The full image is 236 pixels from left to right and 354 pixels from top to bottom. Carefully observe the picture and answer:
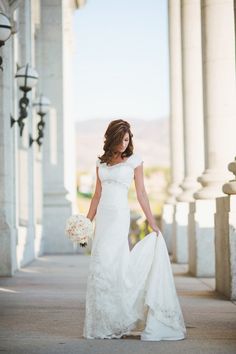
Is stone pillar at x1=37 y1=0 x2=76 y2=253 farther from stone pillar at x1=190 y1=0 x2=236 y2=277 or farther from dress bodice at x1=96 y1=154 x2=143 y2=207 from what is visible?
dress bodice at x1=96 y1=154 x2=143 y2=207

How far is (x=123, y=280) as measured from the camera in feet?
33.1

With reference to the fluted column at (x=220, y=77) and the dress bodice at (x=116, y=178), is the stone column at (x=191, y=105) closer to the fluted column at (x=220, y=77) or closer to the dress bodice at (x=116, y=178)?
the fluted column at (x=220, y=77)

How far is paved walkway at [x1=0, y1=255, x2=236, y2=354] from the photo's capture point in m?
9.27

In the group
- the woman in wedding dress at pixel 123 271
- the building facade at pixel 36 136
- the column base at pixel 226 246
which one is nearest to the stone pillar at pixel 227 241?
the column base at pixel 226 246

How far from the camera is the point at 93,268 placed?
10180mm

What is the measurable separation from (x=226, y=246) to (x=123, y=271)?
4825mm

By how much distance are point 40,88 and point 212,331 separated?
24602mm

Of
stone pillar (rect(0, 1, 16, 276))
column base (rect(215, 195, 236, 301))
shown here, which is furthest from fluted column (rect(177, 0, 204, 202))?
column base (rect(215, 195, 236, 301))

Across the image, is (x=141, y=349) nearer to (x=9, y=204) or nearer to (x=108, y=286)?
(x=108, y=286)

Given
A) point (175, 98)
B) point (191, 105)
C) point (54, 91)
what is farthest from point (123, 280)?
point (54, 91)

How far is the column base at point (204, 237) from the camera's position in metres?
19.2

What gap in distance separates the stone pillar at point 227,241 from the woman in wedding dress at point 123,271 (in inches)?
159

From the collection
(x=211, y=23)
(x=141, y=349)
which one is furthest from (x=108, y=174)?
(x=211, y=23)

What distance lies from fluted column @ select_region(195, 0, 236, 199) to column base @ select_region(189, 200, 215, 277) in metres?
1.59
